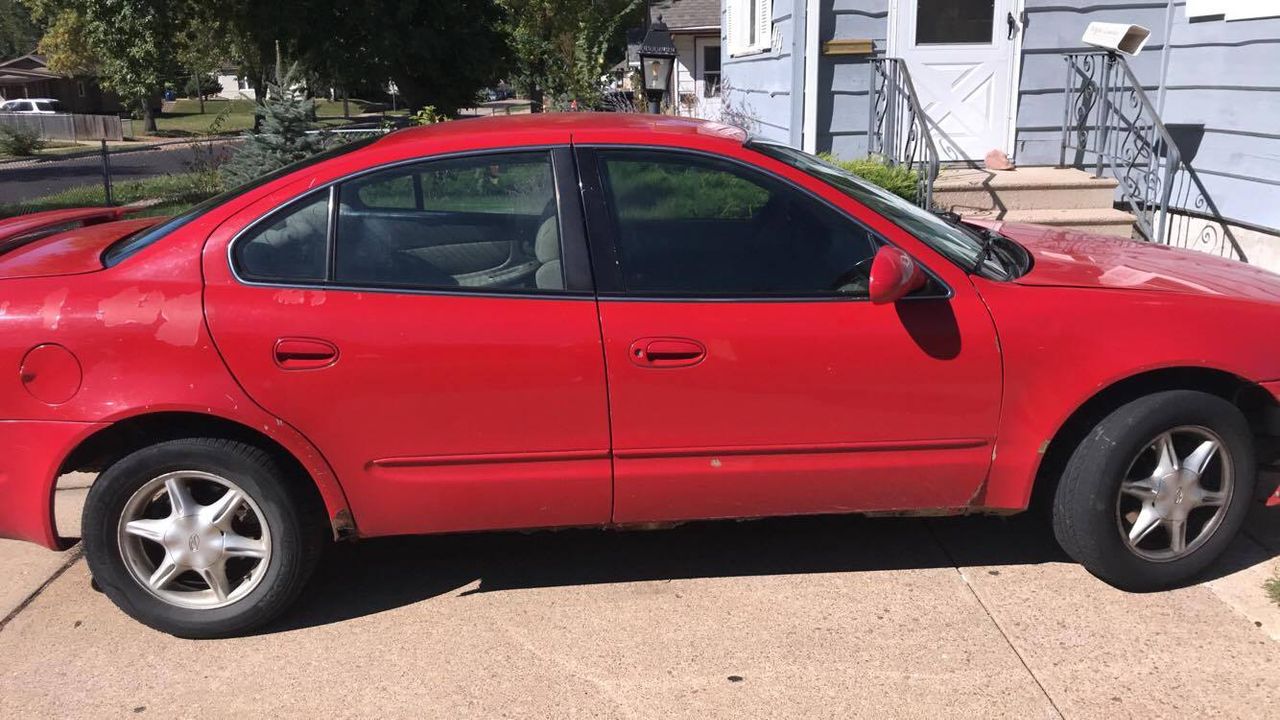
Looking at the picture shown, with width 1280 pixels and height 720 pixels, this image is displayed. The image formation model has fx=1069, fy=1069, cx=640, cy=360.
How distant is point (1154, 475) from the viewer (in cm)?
361

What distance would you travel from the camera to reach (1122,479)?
3564mm

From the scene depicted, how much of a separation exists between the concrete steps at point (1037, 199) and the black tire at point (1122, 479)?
5038mm

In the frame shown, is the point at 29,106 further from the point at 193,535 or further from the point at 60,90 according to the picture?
the point at 193,535

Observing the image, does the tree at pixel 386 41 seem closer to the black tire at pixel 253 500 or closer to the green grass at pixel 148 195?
the green grass at pixel 148 195

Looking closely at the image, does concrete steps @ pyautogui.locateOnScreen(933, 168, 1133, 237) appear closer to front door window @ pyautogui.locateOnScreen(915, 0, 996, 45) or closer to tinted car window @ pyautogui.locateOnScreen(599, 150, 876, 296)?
front door window @ pyautogui.locateOnScreen(915, 0, 996, 45)

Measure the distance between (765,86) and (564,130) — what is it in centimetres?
758

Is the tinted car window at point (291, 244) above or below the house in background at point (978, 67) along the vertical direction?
below

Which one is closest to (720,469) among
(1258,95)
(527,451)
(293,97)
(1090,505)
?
(527,451)

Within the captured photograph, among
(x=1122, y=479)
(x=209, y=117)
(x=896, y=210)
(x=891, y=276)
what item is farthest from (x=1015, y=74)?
(x=209, y=117)

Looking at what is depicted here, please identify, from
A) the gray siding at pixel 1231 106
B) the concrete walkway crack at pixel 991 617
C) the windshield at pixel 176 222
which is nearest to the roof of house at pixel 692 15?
the gray siding at pixel 1231 106

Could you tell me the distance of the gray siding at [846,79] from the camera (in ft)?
29.8

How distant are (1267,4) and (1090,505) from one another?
5.52 metres

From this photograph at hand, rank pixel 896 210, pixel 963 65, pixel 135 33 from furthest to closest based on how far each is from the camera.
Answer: pixel 135 33 → pixel 963 65 → pixel 896 210

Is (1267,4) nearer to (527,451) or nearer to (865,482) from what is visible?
(865,482)
